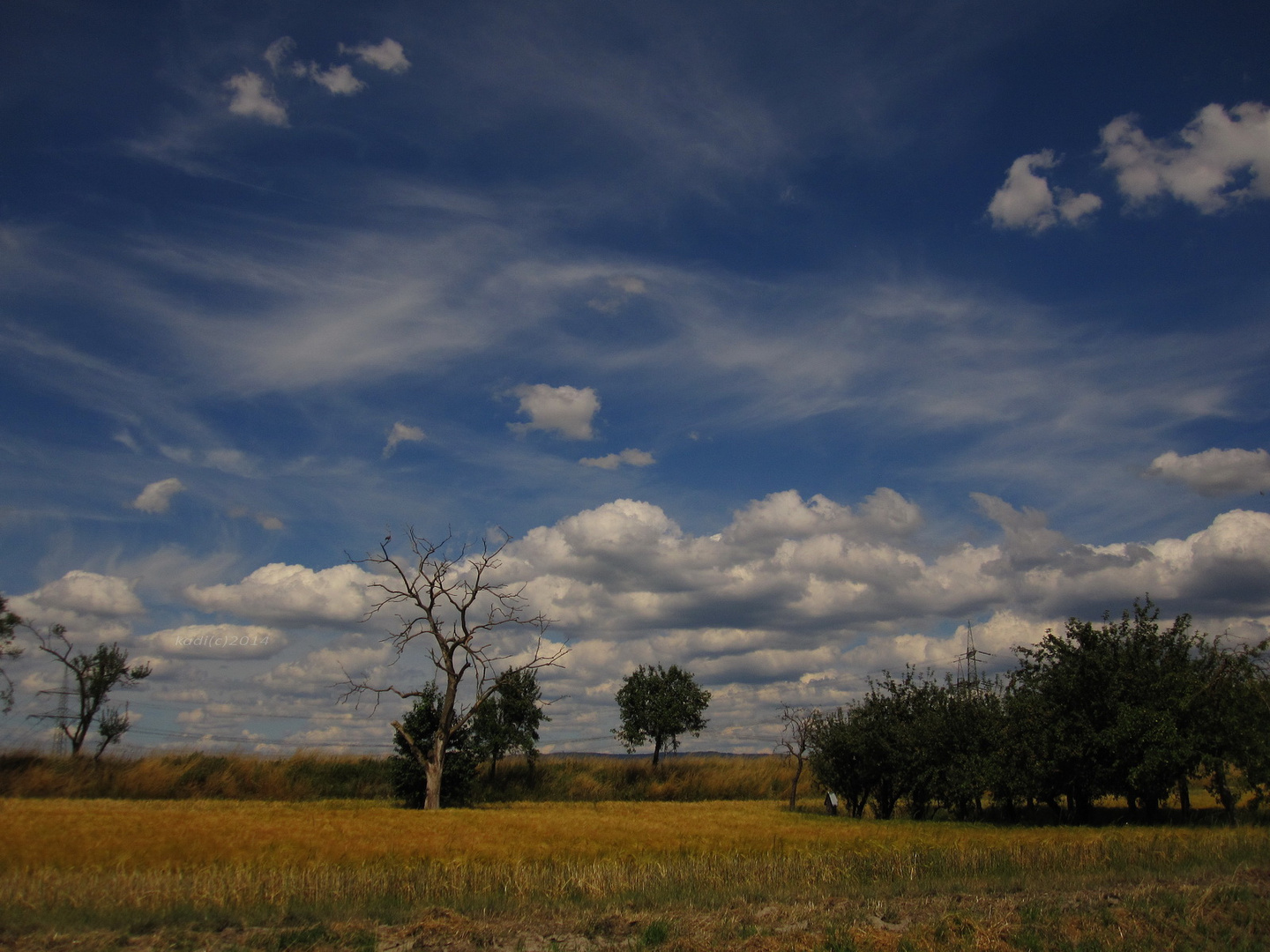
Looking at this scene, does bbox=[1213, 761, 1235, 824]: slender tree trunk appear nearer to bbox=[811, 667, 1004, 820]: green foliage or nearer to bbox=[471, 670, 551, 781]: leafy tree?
bbox=[811, 667, 1004, 820]: green foliage

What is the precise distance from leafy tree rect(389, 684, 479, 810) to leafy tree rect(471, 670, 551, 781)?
231 inches

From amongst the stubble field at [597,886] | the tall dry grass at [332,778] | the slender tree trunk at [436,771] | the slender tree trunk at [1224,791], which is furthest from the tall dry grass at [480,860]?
the tall dry grass at [332,778]

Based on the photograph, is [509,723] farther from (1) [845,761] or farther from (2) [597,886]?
(2) [597,886]

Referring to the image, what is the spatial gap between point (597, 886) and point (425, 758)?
22741mm

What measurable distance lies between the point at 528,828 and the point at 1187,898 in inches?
645

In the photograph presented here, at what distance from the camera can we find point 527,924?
42.6 ft

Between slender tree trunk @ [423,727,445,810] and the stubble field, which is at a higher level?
the stubble field

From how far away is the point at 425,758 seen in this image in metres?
36.0

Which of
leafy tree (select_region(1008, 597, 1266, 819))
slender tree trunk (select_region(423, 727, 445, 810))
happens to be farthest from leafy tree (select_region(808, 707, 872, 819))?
slender tree trunk (select_region(423, 727, 445, 810))

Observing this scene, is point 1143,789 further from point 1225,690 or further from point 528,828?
point 528,828

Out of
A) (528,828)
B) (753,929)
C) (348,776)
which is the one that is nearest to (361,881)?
(753,929)

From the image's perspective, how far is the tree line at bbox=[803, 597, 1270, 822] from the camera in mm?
26906

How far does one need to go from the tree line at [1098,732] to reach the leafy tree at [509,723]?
19962 mm

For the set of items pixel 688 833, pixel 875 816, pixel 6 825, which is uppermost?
pixel 6 825
